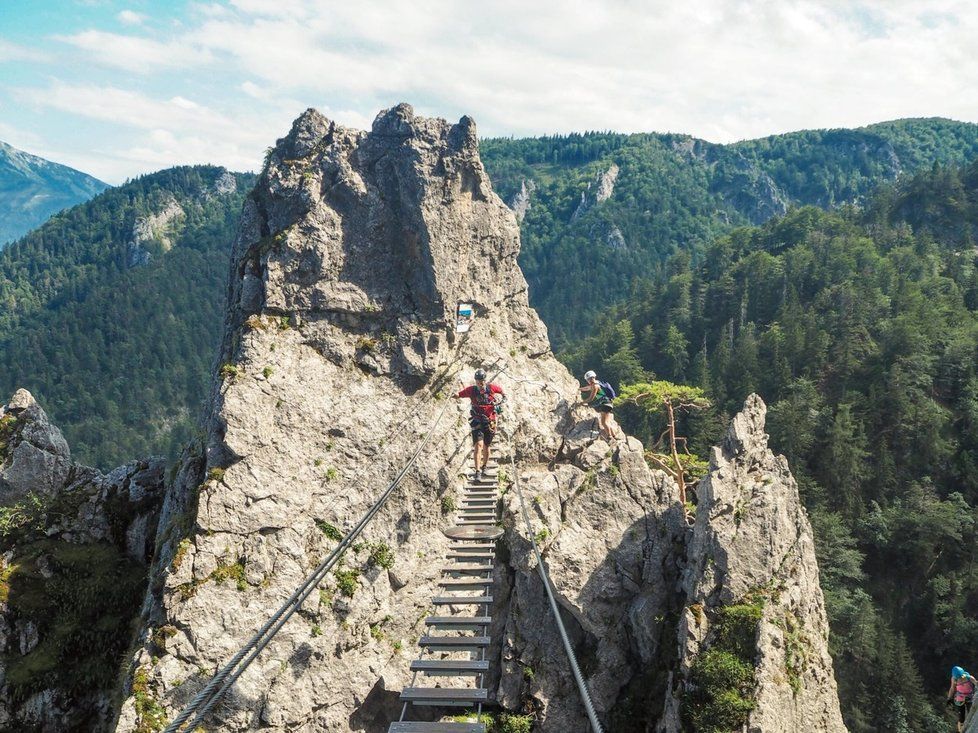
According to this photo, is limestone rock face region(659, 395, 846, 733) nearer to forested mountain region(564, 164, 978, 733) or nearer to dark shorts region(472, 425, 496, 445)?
dark shorts region(472, 425, 496, 445)

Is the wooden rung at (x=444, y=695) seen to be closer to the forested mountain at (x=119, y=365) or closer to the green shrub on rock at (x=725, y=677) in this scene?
the green shrub on rock at (x=725, y=677)

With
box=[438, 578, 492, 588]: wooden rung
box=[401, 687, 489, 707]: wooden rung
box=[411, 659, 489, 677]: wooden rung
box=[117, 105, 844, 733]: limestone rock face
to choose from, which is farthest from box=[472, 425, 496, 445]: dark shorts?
box=[401, 687, 489, 707]: wooden rung

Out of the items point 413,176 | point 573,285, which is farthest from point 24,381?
point 413,176

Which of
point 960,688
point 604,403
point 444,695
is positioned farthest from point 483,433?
point 960,688

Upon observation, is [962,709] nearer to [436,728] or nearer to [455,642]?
[455,642]

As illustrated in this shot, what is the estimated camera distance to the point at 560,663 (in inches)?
738

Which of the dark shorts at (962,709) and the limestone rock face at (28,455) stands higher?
the limestone rock face at (28,455)

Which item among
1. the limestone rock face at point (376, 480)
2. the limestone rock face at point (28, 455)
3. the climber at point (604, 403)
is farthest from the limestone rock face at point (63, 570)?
the climber at point (604, 403)

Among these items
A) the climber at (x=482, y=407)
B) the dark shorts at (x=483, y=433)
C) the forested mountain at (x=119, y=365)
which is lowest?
the forested mountain at (x=119, y=365)

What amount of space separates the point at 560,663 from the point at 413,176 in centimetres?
1926

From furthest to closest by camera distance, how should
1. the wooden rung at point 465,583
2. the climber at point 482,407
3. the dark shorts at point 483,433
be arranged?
the dark shorts at point 483,433
the climber at point 482,407
the wooden rung at point 465,583

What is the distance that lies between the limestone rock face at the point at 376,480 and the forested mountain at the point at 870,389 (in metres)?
31.1

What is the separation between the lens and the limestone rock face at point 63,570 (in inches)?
783

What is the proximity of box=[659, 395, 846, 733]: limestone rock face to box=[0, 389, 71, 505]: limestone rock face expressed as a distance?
2336 cm
